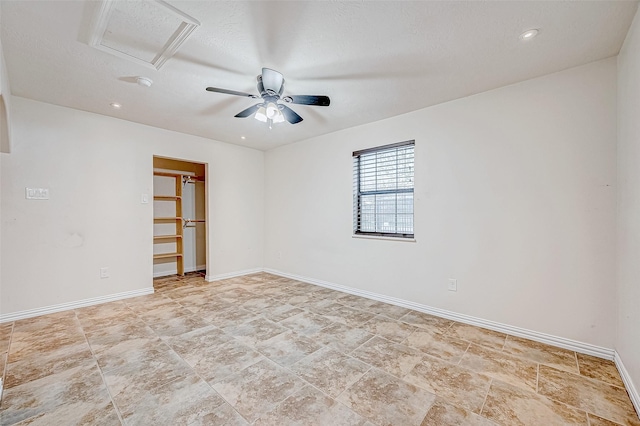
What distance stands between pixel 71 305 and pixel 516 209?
5.26 metres

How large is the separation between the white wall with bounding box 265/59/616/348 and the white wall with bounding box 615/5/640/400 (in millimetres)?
158

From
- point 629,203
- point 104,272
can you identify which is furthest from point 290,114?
point 104,272

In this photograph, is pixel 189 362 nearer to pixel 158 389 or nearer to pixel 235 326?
pixel 158 389

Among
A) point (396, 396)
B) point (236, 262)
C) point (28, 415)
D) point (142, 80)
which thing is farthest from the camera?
point (236, 262)

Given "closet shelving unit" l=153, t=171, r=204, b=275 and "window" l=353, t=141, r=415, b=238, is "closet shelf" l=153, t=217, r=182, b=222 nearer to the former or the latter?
"closet shelving unit" l=153, t=171, r=204, b=275

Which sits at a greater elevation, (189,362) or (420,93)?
(420,93)

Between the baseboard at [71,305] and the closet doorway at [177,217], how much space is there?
3.42ft

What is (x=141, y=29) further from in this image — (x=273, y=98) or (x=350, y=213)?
(x=350, y=213)

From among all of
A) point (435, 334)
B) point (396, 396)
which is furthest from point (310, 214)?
point (396, 396)

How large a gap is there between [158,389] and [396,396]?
1.61m

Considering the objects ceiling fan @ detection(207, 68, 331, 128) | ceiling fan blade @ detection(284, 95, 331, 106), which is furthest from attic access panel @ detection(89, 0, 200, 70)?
ceiling fan blade @ detection(284, 95, 331, 106)

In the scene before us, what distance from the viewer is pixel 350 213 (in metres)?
4.10

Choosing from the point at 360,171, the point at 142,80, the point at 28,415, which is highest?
the point at 142,80

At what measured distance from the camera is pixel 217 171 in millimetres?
4863
